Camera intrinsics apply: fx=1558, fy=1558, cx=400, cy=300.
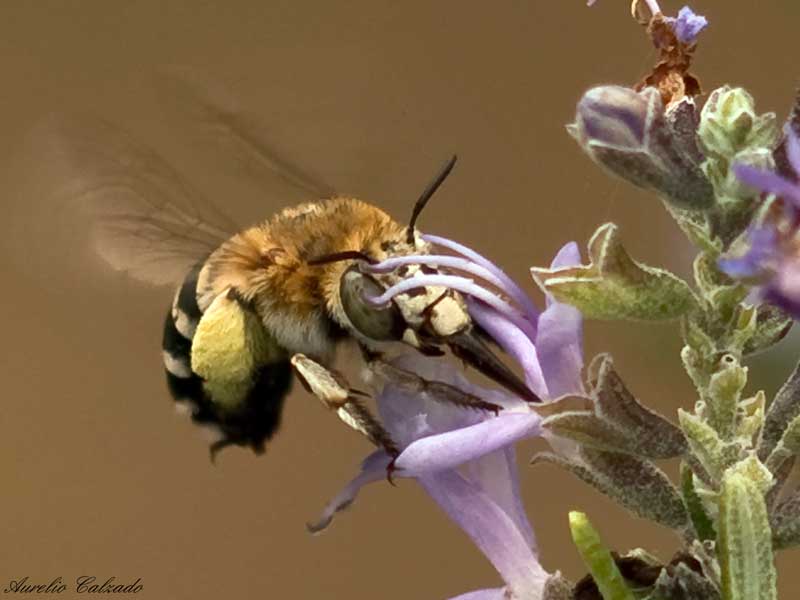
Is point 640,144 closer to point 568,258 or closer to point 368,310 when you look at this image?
point 568,258

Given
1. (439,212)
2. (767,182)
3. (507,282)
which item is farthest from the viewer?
(439,212)

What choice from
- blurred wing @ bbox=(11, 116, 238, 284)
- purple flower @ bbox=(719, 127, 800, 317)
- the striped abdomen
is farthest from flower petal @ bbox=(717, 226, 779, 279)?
blurred wing @ bbox=(11, 116, 238, 284)

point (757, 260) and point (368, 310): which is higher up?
point (757, 260)

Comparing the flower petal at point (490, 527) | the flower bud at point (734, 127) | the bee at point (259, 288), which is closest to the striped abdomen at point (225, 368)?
the bee at point (259, 288)

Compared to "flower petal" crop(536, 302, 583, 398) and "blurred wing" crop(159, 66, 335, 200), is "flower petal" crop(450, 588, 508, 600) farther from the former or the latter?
"blurred wing" crop(159, 66, 335, 200)
